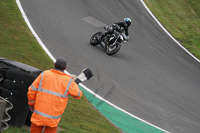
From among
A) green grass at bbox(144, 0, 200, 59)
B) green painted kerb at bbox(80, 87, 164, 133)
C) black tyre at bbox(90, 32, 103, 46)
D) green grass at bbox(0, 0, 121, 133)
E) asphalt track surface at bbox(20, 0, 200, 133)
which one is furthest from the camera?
green grass at bbox(144, 0, 200, 59)

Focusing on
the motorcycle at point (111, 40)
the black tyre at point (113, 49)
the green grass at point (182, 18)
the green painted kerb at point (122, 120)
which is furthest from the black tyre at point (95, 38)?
the green grass at point (182, 18)

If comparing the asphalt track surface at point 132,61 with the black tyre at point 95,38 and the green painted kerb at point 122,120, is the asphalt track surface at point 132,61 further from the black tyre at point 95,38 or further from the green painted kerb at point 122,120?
the green painted kerb at point 122,120

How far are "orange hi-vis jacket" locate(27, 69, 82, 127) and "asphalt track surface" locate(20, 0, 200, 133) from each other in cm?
628

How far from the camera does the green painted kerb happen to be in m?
10.6

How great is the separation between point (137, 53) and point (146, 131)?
6780 millimetres

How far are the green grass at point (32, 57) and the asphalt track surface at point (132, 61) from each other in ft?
2.62

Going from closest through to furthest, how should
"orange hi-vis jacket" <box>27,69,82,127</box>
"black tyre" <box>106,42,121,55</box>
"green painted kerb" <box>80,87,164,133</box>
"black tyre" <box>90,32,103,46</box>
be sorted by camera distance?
"orange hi-vis jacket" <box>27,69,82,127</box>
"green painted kerb" <box>80,87,164,133</box>
"black tyre" <box>106,42,121,55</box>
"black tyre" <box>90,32,103,46</box>

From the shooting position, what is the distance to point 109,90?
41.8 feet

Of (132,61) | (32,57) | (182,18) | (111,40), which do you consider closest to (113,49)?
(111,40)

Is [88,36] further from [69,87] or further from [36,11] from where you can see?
[69,87]

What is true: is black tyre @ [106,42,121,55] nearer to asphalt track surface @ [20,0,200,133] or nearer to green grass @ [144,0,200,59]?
asphalt track surface @ [20,0,200,133]

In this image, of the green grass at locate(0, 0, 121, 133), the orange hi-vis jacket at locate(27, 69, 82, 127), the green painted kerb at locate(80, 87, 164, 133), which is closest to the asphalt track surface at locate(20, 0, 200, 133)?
the green painted kerb at locate(80, 87, 164, 133)

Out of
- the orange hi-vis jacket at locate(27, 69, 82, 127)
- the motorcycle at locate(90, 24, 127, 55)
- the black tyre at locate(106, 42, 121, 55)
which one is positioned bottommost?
the black tyre at locate(106, 42, 121, 55)

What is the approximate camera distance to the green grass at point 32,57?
8.44 metres
